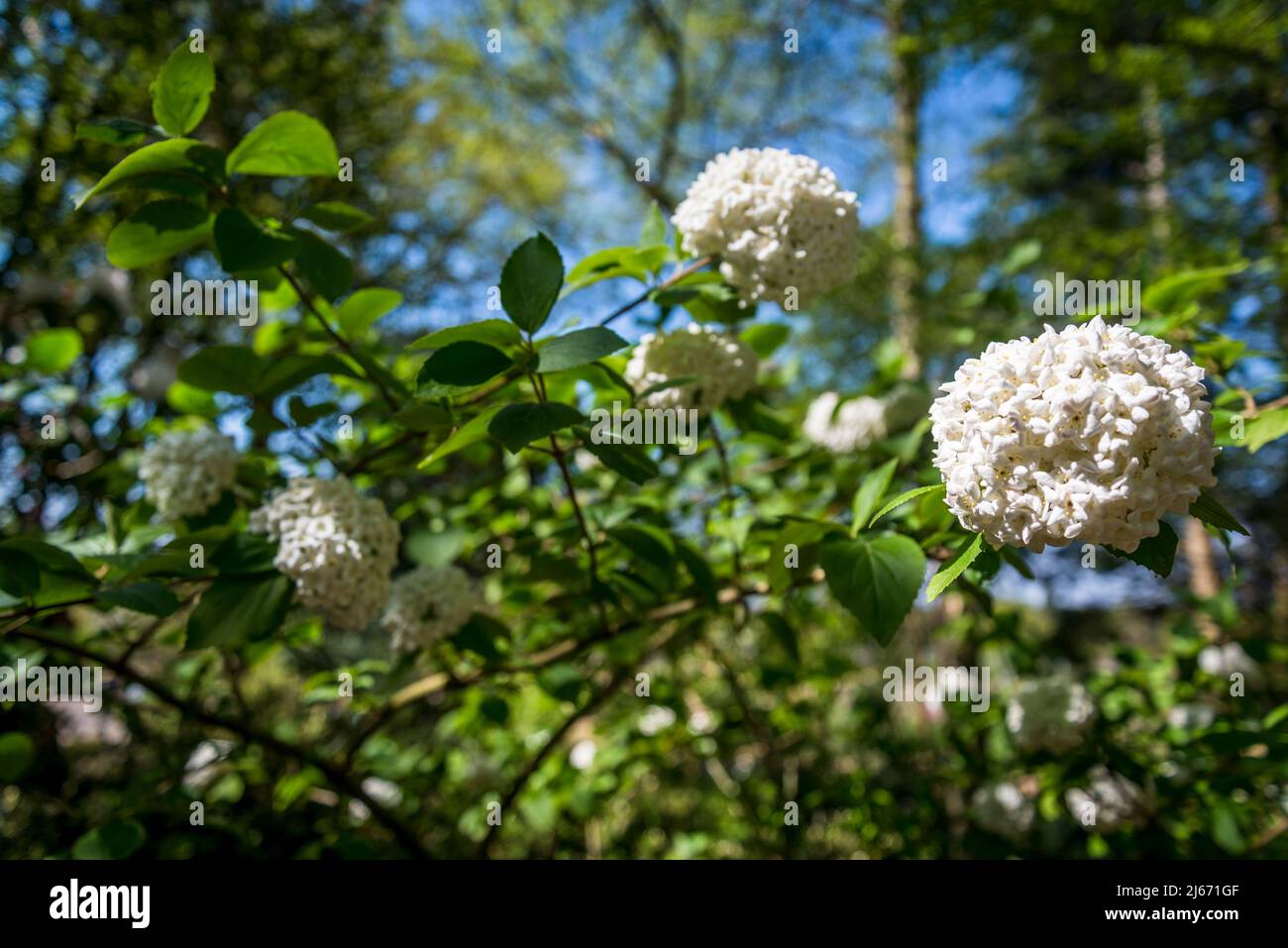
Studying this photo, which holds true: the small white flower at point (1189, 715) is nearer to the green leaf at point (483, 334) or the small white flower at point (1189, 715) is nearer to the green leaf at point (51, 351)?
the green leaf at point (483, 334)

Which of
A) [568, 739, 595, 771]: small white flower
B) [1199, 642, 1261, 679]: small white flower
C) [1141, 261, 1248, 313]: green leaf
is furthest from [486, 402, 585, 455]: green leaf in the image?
[1199, 642, 1261, 679]: small white flower

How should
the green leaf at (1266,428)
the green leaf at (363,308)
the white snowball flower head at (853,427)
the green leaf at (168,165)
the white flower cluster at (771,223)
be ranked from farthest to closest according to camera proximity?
the white snowball flower head at (853,427) → the green leaf at (363,308) → the white flower cluster at (771,223) → the green leaf at (1266,428) → the green leaf at (168,165)

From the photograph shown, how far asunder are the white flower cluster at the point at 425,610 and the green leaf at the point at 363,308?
0.47 m

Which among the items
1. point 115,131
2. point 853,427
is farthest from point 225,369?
point 853,427

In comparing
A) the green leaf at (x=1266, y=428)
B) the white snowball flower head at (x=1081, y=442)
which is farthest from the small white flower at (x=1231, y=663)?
the white snowball flower head at (x=1081, y=442)

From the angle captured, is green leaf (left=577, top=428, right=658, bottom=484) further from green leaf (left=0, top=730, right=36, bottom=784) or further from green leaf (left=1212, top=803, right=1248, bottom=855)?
green leaf (left=1212, top=803, right=1248, bottom=855)

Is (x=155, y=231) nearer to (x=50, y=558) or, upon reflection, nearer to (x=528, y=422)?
(x=50, y=558)

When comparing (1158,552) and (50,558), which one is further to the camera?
(50,558)

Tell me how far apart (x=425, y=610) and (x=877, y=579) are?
0.84 m

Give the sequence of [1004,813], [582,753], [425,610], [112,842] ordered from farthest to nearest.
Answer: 1. [582,753]
2. [1004,813]
3. [425,610]
4. [112,842]

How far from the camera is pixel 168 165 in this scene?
1078 mm

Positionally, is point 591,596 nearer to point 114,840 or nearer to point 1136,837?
point 114,840

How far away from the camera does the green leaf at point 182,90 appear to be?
1077 mm

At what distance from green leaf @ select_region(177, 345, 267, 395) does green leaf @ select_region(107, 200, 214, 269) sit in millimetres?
168
